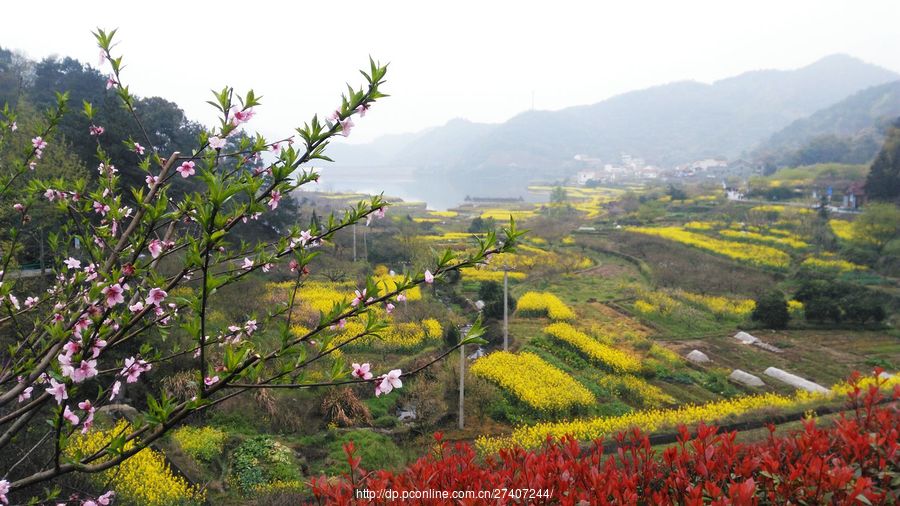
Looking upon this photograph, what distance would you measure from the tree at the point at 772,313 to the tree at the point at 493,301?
9.47 m

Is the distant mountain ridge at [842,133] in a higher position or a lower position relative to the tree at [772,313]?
higher

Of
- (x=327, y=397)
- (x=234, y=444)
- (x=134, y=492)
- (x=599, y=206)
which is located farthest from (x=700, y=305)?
(x=599, y=206)

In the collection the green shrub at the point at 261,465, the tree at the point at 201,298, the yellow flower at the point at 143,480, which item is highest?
the tree at the point at 201,298

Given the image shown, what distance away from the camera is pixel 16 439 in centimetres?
554

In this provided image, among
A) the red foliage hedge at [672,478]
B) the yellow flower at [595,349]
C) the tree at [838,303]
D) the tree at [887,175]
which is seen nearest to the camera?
the red foliage hedge at [672,478]

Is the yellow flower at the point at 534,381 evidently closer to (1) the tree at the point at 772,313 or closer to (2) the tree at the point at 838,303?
(1) the tree at the point at 772,313

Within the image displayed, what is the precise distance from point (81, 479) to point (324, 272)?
18.4m

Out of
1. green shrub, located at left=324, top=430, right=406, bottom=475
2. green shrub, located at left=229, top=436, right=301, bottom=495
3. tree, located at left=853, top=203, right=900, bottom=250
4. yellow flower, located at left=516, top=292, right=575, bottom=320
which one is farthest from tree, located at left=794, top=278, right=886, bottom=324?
green shrub, located at left=229, top=436, right=301, bottom=495

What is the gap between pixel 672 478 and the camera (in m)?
2.92

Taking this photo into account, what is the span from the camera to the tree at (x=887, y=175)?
117 feet

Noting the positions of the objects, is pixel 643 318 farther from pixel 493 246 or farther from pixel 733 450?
pixel 493 246

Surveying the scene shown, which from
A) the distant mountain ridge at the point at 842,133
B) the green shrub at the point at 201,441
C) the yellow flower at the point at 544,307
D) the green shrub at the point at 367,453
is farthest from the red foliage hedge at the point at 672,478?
the distant mountain ridge at the point at 842,133

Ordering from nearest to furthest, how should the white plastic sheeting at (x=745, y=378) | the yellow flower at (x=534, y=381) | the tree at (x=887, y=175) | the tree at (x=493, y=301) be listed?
the yellow flower at (x=534, y=381)
the white plastic sheeting at (x=745, y=378)
the tree at (x=493, y=301)
the tree at (x=887, y=175)

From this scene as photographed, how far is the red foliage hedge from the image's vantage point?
2572mm
